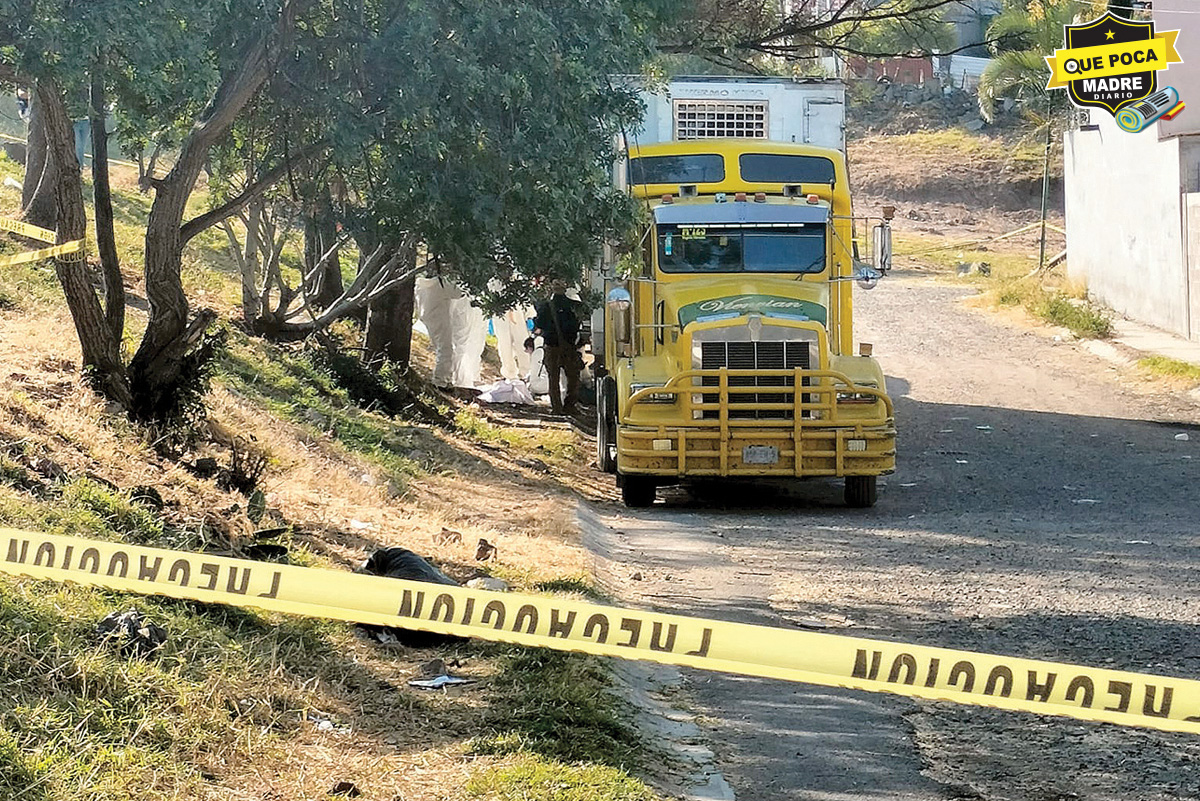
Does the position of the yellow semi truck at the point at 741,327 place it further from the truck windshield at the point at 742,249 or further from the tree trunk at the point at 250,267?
the tree trunk at the point at 250,267

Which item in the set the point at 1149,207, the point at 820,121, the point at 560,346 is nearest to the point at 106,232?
the point at 820,121

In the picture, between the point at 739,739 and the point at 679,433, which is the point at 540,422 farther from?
the point at 739,739

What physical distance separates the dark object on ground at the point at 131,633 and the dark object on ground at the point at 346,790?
3.47 ft

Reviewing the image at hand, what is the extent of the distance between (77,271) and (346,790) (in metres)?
5.75

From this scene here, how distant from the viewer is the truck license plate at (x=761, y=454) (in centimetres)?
1234

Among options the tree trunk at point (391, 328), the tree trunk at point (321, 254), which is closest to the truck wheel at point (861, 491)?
the tree trunk at point (321, 254)

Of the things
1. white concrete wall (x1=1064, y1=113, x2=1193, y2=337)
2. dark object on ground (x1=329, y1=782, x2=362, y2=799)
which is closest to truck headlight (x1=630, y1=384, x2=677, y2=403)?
dark object on ground (x1=329, y1=782, x2=362, y2=799)

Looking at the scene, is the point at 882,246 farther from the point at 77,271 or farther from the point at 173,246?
the point at 77,271

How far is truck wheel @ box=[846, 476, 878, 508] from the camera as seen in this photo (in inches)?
499

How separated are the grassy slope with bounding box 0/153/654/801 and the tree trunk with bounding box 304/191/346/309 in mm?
1957

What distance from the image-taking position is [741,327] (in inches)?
496

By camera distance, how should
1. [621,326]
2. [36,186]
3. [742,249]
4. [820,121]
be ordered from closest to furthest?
[742,249], [621,326], [820,121], [36,186]

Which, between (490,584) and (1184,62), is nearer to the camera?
(490,584)

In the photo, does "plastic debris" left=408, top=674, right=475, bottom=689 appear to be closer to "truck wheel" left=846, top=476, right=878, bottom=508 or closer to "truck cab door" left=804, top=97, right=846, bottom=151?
"truck wheel" left=846, top=476, right=878, bottom=508
